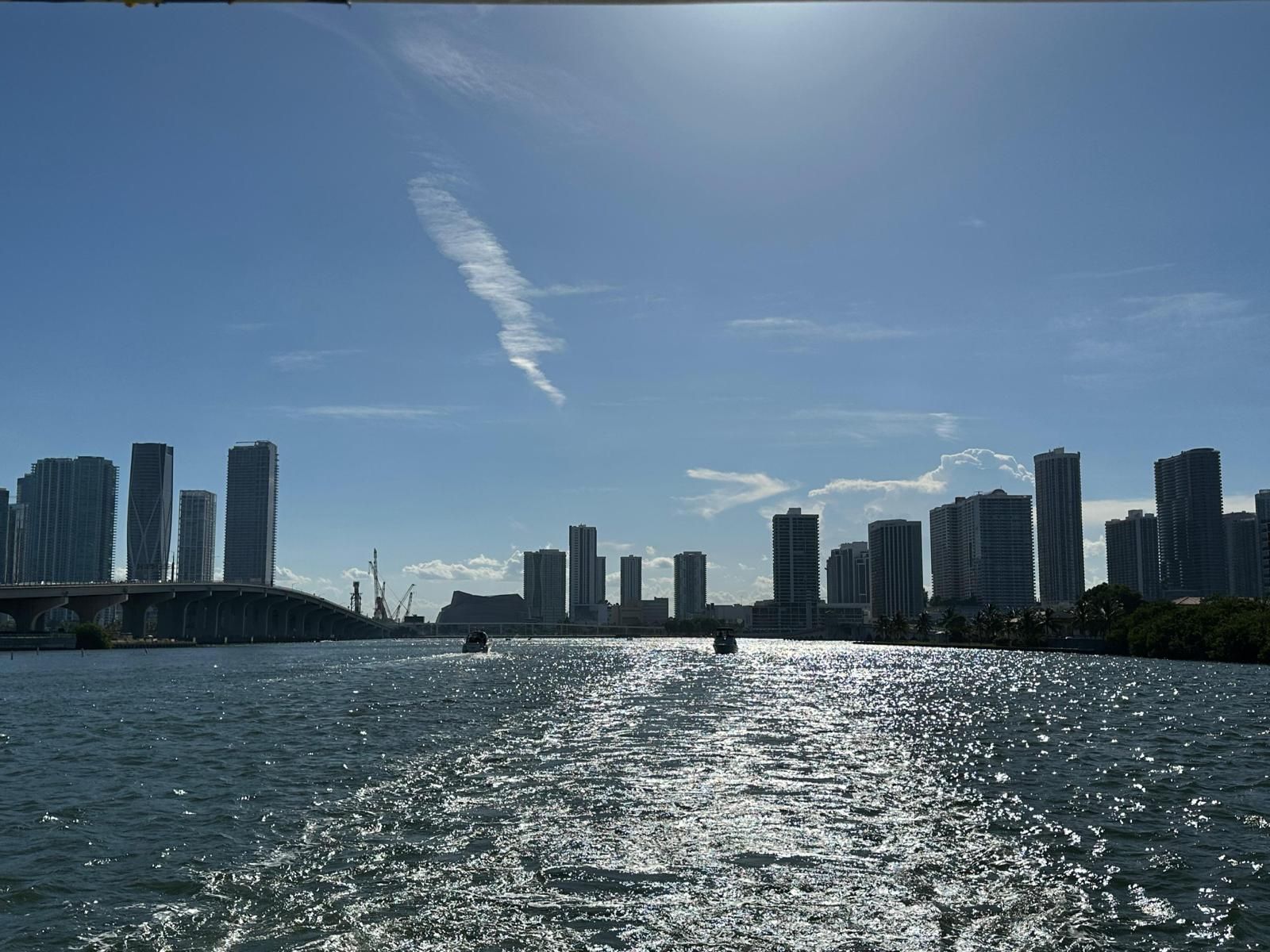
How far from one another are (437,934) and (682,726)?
39.3m

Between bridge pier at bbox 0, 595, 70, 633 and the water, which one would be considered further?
bridge pier at bbox 0, 595, 70, 633

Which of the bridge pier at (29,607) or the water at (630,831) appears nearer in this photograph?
the water at (630,831)

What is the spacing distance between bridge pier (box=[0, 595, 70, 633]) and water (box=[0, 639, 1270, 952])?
14358cm

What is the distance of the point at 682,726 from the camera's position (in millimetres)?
57938

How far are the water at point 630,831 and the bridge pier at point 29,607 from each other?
14358cm

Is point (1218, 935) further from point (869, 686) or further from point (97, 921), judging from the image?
point (869, 686)

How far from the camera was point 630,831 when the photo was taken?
2872 cm

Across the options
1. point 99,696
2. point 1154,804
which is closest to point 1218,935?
point 1154,804

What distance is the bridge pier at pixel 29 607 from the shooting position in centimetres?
18516

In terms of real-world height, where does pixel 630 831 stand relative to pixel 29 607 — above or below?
below

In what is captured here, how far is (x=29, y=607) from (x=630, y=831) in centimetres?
19769

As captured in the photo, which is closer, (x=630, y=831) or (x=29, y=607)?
(x=630, y=831)

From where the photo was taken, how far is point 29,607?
186875mm

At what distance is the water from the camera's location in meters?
20.5
